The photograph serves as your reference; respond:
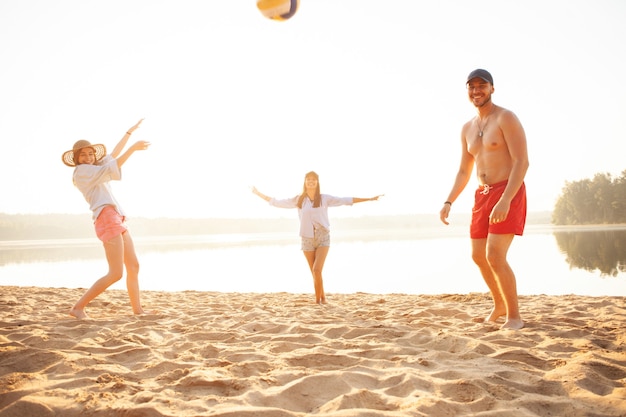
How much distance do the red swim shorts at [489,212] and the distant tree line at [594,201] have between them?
60.1m

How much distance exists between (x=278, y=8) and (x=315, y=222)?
134 inches

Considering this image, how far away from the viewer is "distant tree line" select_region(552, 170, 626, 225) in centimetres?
5442

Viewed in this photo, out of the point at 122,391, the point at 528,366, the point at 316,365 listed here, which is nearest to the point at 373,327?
the point at 316,365

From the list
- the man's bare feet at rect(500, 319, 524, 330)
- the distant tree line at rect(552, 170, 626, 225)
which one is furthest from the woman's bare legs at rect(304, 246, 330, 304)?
the distant tree line at rect(552, 170, 626, 225)

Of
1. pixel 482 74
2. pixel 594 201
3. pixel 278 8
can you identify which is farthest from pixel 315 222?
pixel 594 201

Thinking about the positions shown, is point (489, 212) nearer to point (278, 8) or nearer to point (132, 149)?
point (132, 149)

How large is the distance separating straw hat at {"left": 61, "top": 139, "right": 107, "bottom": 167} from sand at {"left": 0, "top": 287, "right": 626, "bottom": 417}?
1.77 metres

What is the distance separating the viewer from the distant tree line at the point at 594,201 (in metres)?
54.4

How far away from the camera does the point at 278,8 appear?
6.92 m

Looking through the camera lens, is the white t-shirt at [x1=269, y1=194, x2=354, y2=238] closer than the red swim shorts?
No

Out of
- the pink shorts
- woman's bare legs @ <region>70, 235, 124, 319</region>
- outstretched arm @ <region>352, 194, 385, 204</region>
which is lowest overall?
woman's bare legs @ <region>70, 235, 124, 319</region>

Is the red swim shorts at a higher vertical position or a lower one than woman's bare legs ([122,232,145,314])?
higher

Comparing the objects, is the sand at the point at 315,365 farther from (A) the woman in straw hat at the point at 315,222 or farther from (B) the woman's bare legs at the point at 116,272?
(A) the woman in straw hat at the point at 315,222

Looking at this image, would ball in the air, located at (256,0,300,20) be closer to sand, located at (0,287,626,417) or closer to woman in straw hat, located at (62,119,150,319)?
woman in straw hat, located at (62,119,150,319)
